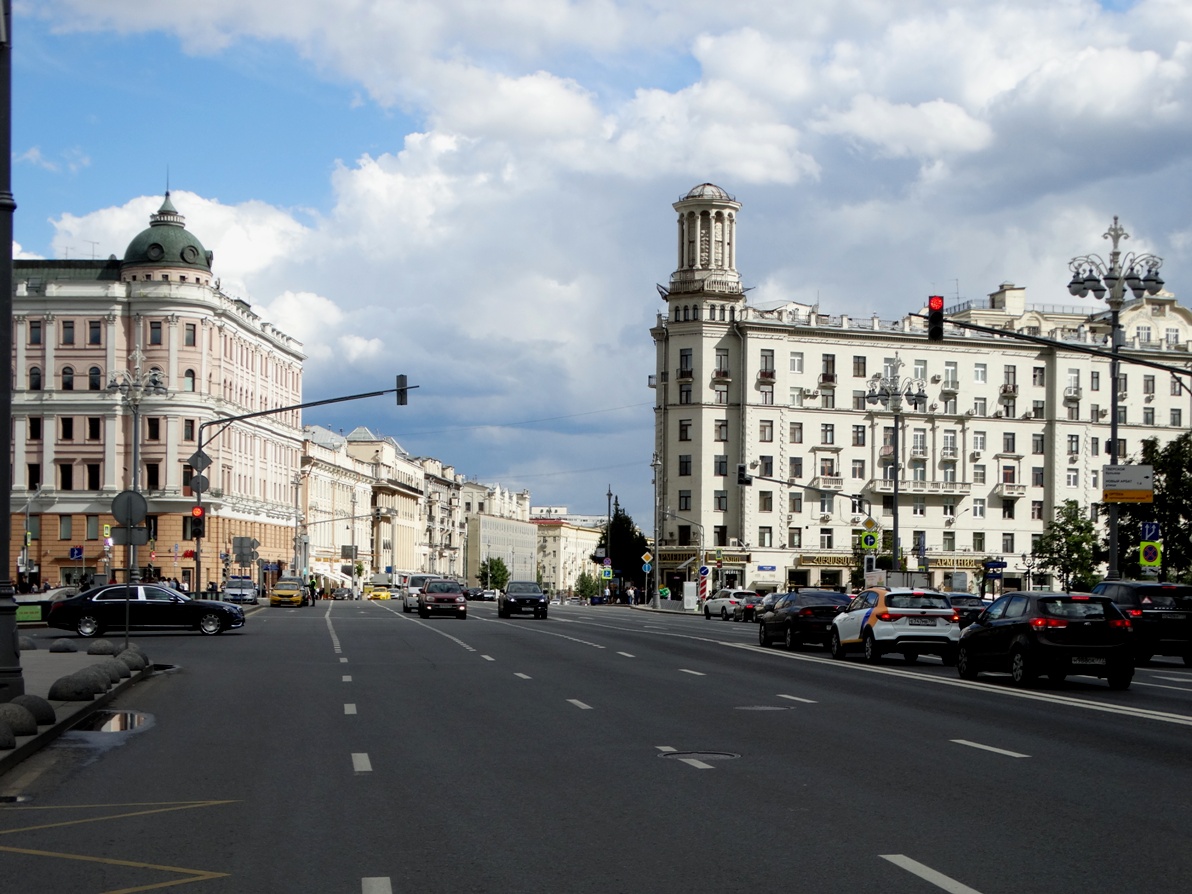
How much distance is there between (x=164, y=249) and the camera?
96.8 meters

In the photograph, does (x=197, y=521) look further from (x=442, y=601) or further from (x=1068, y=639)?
(x=1068, y=639)

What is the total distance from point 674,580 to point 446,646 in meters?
67.9

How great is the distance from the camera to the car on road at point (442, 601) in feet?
202

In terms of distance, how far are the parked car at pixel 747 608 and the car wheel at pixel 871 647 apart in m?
35.9

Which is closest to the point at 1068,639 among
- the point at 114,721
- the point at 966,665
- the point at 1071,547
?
the point at 966,665

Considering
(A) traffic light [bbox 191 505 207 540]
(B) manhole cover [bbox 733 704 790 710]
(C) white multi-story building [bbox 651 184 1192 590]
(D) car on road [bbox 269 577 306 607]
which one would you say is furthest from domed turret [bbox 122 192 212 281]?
(B) manhole cover [bbox 733 704 790 710]

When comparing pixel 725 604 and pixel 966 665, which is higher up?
pixel 966 665

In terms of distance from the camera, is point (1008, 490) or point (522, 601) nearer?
point (522, 601)

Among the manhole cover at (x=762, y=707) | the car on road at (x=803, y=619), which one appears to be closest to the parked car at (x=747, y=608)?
the car on road at (x=803, y=619)

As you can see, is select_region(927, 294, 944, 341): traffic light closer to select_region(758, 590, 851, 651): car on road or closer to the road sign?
select_region(758, 590, 851, 651): car on road

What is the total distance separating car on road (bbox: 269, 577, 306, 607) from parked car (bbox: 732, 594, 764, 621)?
25.5m

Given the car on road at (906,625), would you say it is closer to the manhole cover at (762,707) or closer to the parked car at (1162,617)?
the parked car at (1162,617)

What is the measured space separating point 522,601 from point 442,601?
3.40 meters

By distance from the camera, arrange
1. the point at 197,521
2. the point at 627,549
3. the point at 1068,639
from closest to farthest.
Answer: the point at 1068,639 → the point at 197,521 → the point at 627,549
